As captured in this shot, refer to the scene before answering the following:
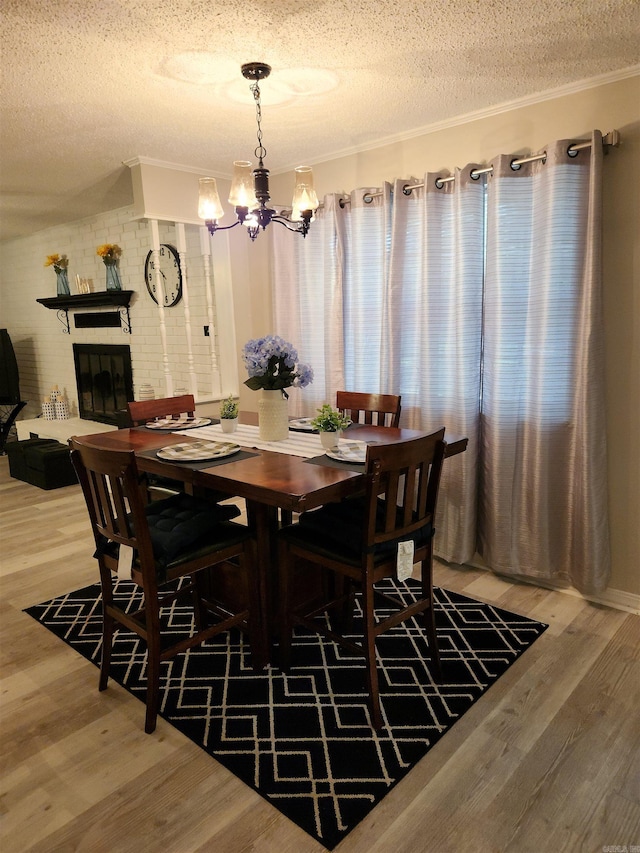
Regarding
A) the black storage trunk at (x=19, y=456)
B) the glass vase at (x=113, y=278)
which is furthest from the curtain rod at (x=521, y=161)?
the black storage trunk at (x=19, y=456)

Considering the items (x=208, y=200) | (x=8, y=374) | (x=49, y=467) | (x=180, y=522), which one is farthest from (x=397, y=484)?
(x=8, y=374)

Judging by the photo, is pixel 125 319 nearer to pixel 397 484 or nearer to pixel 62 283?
pixel 62 283

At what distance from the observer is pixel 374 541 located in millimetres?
1861

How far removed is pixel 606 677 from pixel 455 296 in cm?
189

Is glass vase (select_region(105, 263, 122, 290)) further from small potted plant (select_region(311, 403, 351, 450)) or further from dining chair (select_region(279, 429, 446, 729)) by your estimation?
dining chair (select_region(279, 429, 446, 729))

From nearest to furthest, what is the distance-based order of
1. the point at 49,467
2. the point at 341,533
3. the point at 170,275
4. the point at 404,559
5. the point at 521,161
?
the point at 404,559, the point at 341,533, the point at 521,161, the point at 170,275, the point at 49,467

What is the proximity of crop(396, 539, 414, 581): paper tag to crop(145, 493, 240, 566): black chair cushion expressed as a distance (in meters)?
0.71

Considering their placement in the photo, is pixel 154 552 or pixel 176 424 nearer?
pixel 154 552

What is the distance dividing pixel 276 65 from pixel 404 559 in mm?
2023

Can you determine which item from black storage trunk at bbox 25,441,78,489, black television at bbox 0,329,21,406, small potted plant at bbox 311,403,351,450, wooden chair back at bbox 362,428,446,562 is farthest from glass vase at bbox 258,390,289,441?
black television at bbox 0,329,21,406

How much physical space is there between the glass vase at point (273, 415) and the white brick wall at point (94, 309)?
5.77 ft

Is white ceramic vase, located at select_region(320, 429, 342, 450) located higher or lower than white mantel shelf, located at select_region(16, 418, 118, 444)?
higher

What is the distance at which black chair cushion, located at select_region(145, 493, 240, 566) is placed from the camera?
194cm

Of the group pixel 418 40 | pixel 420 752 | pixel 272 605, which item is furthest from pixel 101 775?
pixel 418 40
